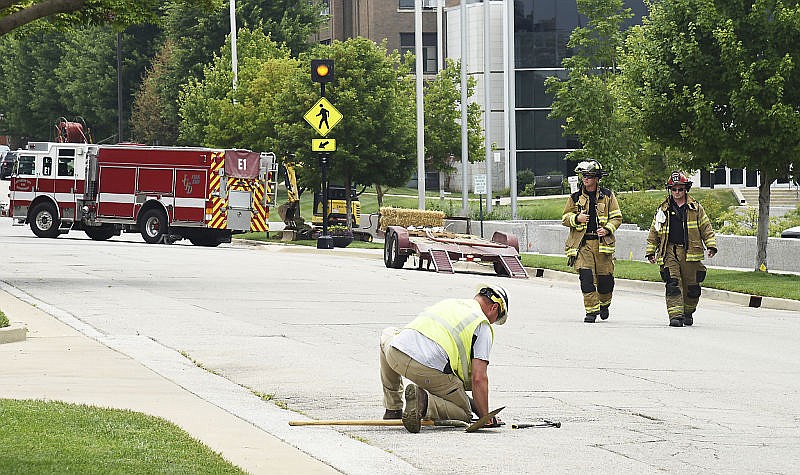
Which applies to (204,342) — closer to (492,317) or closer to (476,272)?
(492,317)

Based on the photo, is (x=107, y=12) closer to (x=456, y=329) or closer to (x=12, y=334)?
(x=12, y=334)

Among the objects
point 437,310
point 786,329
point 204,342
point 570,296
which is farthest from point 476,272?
point 437,310

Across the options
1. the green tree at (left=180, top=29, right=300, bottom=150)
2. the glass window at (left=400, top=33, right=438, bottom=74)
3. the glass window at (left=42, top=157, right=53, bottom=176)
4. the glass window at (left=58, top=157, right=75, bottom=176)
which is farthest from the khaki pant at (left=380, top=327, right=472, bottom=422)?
the glass window at (left=400, top=33, right=438, bottom=74)

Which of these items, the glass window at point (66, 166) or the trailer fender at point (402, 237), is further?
the glass window at point (66, 166)

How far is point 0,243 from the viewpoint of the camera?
3522cm

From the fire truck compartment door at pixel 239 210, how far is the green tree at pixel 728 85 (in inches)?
634

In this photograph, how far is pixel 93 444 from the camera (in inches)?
319

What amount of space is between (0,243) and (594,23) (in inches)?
769

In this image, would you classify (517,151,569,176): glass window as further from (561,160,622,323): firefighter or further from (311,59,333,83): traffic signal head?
(561,160,622,323): firefighter

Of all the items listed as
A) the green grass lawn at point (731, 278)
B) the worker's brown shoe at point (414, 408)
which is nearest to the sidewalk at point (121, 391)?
the worker's brown shoe at point (414, 408)

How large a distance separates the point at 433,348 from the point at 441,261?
19.2 m

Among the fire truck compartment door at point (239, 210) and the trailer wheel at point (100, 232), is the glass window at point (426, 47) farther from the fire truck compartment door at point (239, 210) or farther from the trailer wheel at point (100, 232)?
the fire truck compartment door at point (239, 210)

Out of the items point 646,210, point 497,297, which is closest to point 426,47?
point 646,210

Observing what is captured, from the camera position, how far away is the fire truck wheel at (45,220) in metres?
40.4
